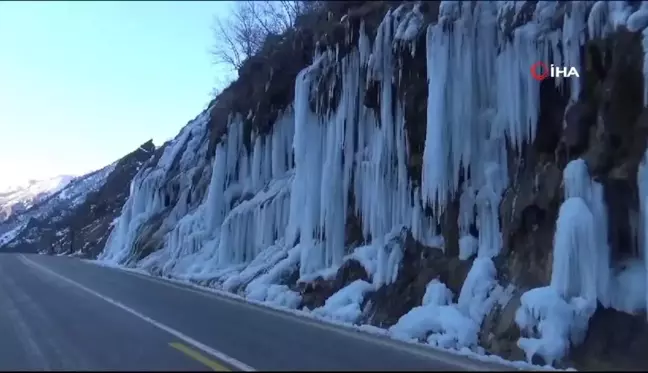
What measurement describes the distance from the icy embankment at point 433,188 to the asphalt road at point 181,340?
2013 millimetres

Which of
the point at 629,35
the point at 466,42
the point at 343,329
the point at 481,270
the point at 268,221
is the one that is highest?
the point at 466,42

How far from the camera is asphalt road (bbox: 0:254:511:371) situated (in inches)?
355

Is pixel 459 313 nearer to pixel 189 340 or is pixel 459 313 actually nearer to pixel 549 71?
pixel 549 71

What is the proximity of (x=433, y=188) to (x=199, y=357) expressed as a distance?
306 inches

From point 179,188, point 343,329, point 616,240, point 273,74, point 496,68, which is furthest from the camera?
point 179,188

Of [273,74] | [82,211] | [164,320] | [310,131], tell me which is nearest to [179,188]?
[273,74]

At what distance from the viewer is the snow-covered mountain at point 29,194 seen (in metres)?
153

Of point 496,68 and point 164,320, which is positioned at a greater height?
point 496,68

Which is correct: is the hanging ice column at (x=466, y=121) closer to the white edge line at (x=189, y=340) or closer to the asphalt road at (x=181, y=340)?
the asphalt road at (x=181, y=340)

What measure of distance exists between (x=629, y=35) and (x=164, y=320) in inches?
382

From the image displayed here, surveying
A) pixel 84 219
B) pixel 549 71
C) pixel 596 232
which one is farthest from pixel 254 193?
pixel 84 219

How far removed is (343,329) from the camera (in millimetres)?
13117

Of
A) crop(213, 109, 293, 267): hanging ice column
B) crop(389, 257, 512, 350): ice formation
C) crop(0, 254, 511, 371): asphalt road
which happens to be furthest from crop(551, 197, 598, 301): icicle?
crop(213, 109, 293, 267): hanging ice column

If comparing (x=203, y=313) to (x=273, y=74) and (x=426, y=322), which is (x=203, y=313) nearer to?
(x=426, y=322)
